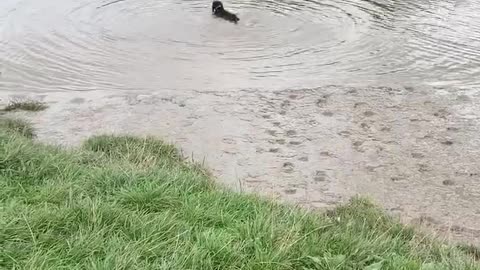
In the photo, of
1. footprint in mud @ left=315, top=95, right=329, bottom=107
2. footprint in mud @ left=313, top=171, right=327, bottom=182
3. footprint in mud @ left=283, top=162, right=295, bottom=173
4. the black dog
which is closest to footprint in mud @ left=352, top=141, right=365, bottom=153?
footprint in mud @ left=313, top=171, right=327, bottom=182

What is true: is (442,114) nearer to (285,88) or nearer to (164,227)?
(285,88)

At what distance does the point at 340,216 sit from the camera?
197 inches

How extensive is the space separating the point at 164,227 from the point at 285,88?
4782 millimetres

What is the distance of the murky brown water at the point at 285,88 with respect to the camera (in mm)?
6117

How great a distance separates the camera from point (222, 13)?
1094 cm

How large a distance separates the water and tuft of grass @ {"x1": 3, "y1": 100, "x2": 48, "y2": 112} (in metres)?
0.69

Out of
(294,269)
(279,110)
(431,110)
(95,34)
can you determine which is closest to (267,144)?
(279,110)

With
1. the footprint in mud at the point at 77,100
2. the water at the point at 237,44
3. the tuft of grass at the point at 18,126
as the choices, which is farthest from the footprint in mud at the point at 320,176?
the footprint in mud at the point at 77,100

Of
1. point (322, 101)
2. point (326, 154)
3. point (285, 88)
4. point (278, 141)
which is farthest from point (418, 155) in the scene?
point (285, 88)

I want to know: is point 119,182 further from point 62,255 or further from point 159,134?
point 159,134

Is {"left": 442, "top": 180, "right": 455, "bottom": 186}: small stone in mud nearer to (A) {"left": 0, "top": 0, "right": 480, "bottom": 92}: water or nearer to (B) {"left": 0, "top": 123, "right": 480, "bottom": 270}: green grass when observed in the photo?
(B) {"left": 0, "top": 123, "right": 480, "bottom": 270}: green grass

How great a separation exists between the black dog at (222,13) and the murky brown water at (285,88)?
0.15 meters

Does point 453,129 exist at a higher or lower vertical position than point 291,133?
higher

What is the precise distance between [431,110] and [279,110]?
1.88 m
